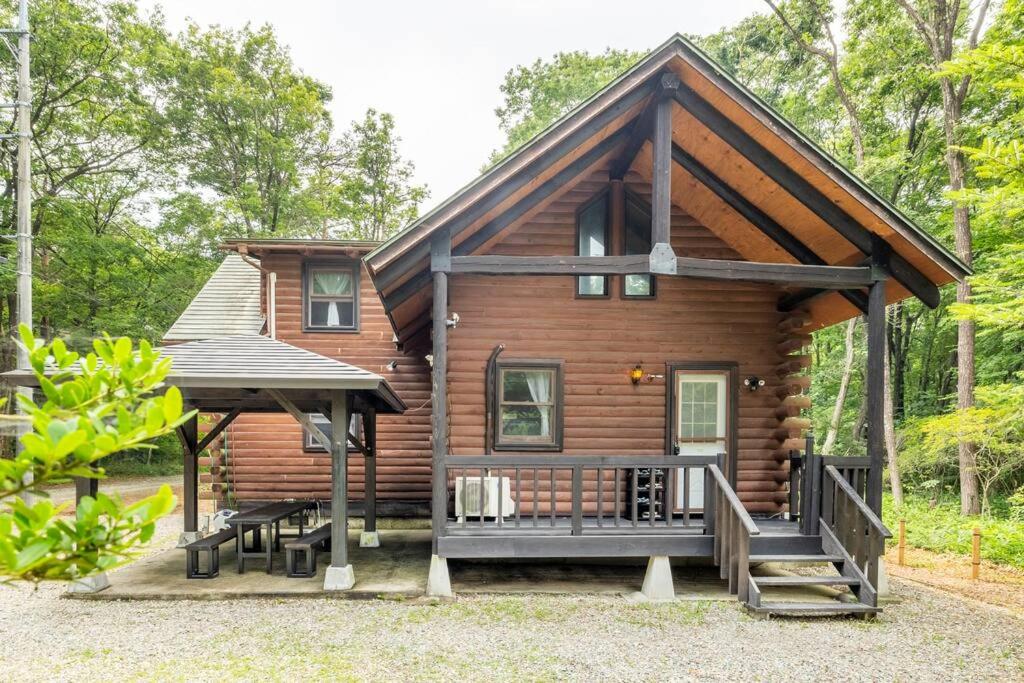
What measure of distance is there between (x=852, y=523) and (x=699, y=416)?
233 centimetres

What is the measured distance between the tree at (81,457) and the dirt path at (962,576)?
860cm

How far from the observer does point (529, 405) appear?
7.62 m

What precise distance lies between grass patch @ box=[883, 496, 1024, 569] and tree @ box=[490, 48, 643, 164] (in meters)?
17.4

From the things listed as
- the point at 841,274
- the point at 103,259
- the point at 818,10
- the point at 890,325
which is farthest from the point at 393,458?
the point at 890,325

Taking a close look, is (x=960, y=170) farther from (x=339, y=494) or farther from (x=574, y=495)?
(x=339, y=494)

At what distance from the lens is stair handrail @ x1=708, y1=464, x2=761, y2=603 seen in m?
5.63

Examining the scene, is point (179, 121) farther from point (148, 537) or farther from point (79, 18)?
point (148, 537)

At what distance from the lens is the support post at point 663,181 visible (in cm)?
588

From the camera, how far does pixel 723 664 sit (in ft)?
14.7

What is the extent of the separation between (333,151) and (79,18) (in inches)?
349

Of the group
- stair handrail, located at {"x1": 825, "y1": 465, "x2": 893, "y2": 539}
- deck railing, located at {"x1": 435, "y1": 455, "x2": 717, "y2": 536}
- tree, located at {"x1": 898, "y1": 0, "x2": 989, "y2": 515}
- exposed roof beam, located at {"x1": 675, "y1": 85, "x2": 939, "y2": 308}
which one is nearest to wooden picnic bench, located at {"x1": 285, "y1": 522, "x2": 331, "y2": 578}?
deck railing, located at {"x1": 435, "y1": 455, "x2": 717, "y2": 536}

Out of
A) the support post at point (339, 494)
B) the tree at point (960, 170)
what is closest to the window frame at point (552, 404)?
the support post at point (339, 494)

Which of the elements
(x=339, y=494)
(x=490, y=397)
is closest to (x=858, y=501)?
(x=490, y=397)

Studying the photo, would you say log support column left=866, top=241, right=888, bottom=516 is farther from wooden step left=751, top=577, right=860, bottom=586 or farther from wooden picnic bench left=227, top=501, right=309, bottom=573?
wooden picnic bench left=227, top=501, right=309, bottom=573
